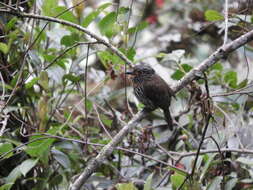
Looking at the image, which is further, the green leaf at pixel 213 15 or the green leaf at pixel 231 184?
the green leaf at pixel 213 15

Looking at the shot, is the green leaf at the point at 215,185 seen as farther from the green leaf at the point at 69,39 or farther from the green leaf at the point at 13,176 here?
the green leaf at the point at 69,39

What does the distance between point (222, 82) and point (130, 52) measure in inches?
33.2

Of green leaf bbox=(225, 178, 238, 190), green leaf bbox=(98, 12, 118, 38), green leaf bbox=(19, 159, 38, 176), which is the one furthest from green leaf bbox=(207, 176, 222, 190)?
green leaf bbox=(98, 12, 118, 38)

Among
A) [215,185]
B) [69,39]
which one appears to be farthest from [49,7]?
[215,185]

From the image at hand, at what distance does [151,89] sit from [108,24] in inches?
33.7

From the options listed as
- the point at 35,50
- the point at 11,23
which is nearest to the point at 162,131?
the point at 35,50

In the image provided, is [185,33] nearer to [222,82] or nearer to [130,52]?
[222,82]

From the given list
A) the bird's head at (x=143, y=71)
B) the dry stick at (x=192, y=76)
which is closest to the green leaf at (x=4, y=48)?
the dry stick at (x=192, y=76)

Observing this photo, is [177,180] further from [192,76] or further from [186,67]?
[186,67]

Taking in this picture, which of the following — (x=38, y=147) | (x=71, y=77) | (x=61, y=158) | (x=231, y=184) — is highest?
(x=71, y=77)

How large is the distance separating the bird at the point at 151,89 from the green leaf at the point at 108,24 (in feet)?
1.14

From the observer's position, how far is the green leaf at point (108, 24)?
301 centimetres

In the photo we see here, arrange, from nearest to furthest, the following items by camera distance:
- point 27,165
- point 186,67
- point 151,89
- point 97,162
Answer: point 97,162 < point 27,165 < point 186,67 < point 151,89

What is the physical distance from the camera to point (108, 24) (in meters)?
3.03
